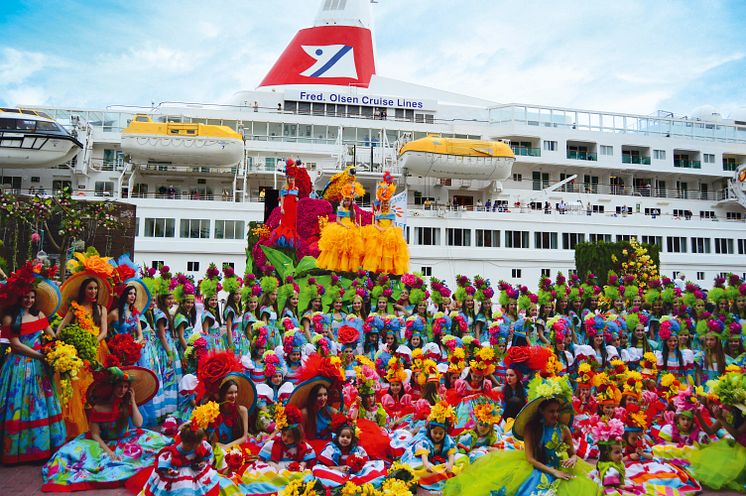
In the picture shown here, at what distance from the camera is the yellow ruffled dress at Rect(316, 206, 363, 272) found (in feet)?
52.0

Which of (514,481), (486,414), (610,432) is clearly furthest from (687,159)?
(514,481)

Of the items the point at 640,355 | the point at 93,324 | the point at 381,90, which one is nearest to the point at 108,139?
the point at 381,90

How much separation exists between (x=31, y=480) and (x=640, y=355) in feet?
32.3

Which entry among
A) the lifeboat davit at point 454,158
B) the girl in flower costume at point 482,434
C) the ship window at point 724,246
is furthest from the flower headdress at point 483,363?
the ship window at point 724,246

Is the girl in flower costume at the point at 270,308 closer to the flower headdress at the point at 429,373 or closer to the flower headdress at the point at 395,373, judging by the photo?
the flower headdress at the point at 395,373

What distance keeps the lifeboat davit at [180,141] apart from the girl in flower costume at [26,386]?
85.7ft

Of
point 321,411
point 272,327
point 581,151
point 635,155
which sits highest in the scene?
point 581,151

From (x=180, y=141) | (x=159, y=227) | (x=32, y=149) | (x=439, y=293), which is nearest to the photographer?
(x=439, y=293)

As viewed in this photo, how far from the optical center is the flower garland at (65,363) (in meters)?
6.29

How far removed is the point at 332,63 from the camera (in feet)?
139

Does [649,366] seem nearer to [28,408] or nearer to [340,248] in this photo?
[28,408]

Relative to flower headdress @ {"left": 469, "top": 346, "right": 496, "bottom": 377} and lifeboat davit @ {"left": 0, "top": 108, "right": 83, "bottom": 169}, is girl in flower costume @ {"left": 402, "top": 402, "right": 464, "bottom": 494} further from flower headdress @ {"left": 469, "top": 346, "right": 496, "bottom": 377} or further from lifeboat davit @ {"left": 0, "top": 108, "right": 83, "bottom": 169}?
lifeboat davit @ {"left": 0, "top": 108, "right": 83, "bottom": 169}

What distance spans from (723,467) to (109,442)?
7.00 meters

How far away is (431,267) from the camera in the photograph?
1296 inches
